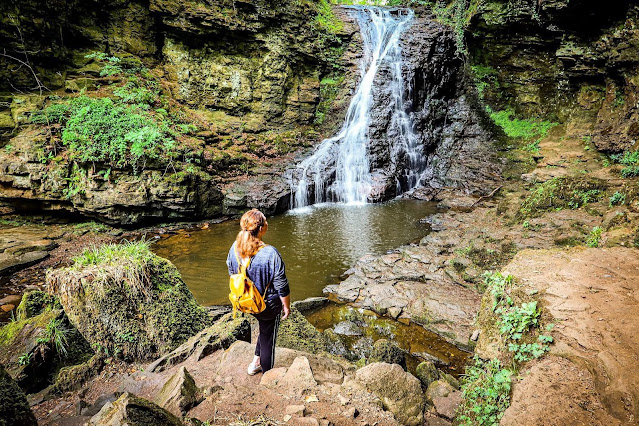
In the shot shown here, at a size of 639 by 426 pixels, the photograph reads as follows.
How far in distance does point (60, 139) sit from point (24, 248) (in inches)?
149

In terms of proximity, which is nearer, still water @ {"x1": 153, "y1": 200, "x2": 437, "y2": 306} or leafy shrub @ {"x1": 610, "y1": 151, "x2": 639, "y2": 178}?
still water @ {"x1": 153, "y1": 200, "x2": 437, "y2": 306}

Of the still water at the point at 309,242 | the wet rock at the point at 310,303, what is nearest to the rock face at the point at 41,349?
the still water at the point at 309,242

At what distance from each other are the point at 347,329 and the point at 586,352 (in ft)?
11.1

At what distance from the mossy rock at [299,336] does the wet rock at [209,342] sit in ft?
1.64

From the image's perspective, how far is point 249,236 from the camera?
2.81 m

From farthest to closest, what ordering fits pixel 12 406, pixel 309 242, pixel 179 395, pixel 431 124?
pixel 431 124
pixel 309 242
pixel 179 395
pixel 12 406

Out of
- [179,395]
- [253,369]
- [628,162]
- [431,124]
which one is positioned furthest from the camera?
[431,124]

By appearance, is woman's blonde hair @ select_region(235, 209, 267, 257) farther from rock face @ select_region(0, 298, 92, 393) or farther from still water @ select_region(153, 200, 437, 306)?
still water @ select_region(153, 200, 437, 306)

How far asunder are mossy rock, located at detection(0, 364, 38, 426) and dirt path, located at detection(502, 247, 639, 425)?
124 inches

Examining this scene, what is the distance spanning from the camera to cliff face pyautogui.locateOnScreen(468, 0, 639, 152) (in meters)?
9.58

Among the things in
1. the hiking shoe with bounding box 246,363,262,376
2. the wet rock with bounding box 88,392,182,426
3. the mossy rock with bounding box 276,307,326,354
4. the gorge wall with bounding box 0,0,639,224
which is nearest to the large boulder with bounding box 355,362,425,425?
the hiking shoe with bounding box 246,363,262,376

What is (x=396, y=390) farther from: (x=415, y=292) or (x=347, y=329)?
(x=415, y=292)

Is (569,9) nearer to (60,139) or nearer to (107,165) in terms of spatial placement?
(107,165)

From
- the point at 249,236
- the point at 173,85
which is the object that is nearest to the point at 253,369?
the point at 249,236
